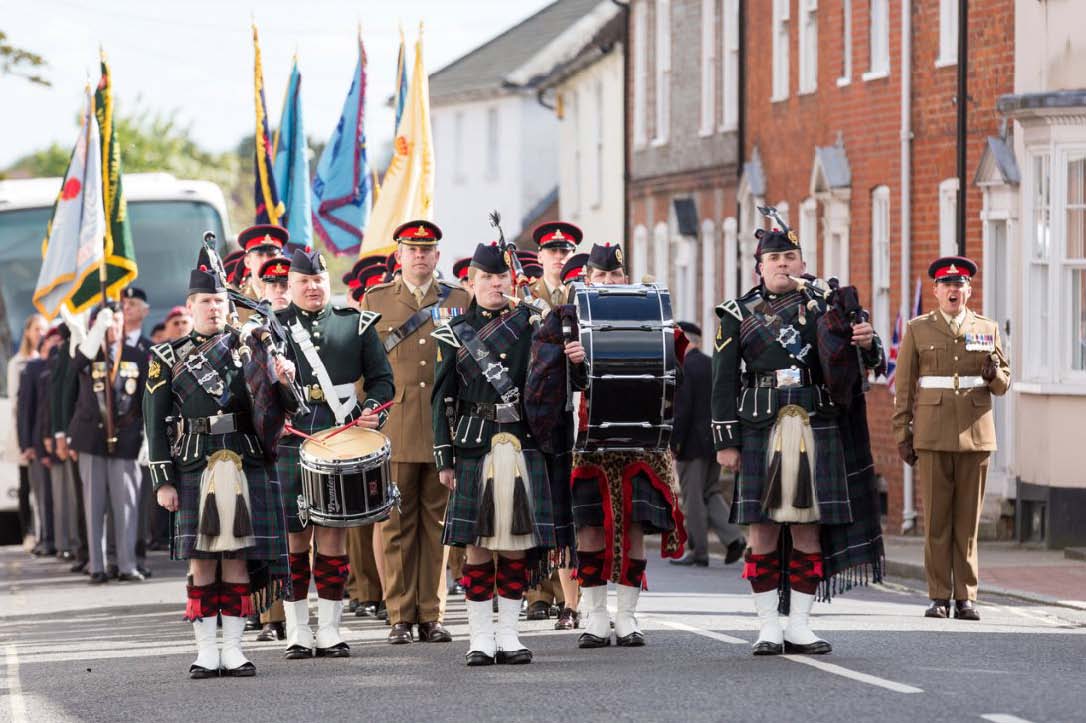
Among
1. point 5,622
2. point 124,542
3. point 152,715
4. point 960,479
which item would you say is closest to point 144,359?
point 124,542

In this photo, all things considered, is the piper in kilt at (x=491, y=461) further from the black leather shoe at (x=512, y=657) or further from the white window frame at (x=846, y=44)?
the white window frame at (x=846, y=44)

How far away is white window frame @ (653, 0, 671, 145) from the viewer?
39.2 meters

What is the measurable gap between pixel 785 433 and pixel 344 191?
1291 centimetres

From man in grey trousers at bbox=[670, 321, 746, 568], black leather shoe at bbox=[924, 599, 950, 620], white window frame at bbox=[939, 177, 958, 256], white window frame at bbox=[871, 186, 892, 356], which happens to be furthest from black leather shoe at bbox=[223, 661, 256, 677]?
white window frame at bbox=[871, 186, 892, 356]

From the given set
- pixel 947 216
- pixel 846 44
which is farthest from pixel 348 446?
pixel 846 44

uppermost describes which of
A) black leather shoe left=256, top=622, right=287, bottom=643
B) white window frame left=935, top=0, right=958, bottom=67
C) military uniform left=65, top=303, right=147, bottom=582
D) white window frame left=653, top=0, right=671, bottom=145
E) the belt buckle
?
white window frame left=653, top=0, right=671, bottom=145

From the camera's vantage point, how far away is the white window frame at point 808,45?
30078 mm

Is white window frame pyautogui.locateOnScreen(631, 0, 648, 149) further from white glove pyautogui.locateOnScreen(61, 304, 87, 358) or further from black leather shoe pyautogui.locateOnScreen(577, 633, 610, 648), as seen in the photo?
black leather shoe pyautogui.locateOnScreen(577, 633, 610, 648)

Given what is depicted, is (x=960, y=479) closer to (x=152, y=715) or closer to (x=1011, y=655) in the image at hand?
(x=1011, y=655)

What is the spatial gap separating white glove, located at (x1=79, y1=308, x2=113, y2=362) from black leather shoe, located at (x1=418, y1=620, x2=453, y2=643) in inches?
267

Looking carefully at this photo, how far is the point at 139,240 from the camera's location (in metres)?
26.4

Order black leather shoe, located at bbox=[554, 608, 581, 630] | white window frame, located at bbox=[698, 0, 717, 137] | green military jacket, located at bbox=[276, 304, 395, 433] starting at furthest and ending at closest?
white window frame, located at bbox=[698, 0, 717, 137] < black leather shoe, located at bbox=[554, 608, 581, 630] < green military jacket, located at bbox=[276, 304, 395, 433]

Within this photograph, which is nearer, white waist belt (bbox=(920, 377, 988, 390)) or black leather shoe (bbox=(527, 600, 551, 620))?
black leather shoe (bbox=(527, 600, 551, 620))

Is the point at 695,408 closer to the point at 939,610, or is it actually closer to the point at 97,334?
the point at 97,334
